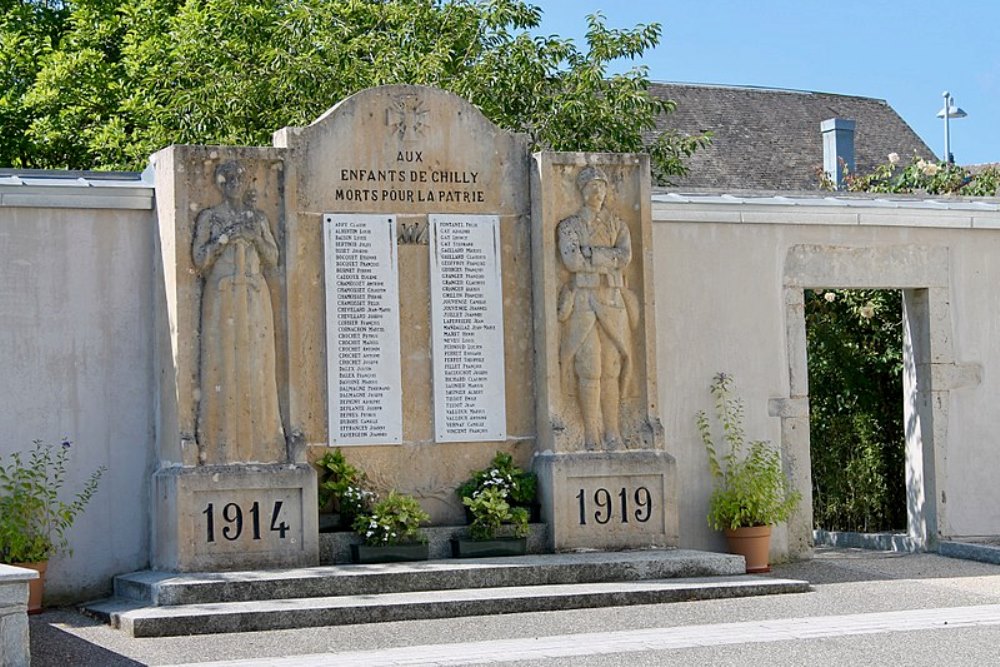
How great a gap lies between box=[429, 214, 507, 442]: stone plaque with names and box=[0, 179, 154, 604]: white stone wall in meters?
1.91

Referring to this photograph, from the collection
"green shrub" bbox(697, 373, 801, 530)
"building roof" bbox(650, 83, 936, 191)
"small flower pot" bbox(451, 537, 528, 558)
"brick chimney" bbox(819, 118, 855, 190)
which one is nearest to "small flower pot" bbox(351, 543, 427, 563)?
"small flower pot" bbox(451, 537, 528, 558)

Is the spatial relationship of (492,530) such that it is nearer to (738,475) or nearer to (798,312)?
(738,475)

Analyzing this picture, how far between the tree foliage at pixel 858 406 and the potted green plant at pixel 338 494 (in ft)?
19.2

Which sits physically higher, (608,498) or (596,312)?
(596,312)

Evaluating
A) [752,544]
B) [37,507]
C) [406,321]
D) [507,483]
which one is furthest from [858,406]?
[37,507]

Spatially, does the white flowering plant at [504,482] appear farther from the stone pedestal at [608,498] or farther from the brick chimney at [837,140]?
the brick chimney at [837,140]

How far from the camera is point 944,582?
1105 cm

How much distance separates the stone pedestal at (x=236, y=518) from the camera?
1027 cm

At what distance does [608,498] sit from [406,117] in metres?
2.91

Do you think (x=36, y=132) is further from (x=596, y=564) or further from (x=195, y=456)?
(x=596, y=564)

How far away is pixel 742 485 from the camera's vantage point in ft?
38.9

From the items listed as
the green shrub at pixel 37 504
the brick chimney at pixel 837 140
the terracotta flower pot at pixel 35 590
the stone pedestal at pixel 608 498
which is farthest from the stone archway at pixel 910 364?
the brick chimney at pixel 837 140

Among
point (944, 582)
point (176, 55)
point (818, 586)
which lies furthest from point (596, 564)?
point (176, 55)

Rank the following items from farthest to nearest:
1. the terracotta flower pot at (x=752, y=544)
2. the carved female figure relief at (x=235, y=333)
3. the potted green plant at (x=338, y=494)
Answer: the terracotta flower pot at (x=752, y=544), the potted green plant at (x=338, y=494), the carved female figure relief at (x=235, y=333)
